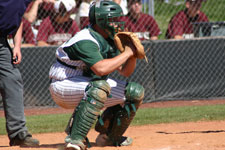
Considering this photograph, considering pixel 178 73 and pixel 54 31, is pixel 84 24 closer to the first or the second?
pixel 54 31

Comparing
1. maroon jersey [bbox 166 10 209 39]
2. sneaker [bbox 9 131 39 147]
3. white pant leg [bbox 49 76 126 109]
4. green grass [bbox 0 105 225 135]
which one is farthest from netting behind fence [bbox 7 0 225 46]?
white pant leg [bbox 49 76 126 109]

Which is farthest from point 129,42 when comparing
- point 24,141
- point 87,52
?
point 24,141

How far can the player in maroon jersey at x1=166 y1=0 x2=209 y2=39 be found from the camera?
347 inches

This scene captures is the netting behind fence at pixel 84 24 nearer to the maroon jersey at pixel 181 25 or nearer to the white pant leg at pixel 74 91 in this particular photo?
the maroon jersey at pixel 181 25

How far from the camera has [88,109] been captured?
379 centimetres

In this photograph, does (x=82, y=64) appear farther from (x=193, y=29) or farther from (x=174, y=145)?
(x=193, y=29)

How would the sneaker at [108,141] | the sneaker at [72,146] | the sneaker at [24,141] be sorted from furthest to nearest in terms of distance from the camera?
the sneaker at [24,141], the sneaker at [108,141], the sneaker at [72,146]

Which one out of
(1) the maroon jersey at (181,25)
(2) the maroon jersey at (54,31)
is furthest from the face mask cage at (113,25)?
(1) the maroon jersey at (181,25)

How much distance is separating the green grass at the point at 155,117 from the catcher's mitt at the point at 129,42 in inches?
93.2

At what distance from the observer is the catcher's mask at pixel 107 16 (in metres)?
4.12

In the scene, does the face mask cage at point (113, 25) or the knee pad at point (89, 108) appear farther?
the face mask cage at point (113, 25)

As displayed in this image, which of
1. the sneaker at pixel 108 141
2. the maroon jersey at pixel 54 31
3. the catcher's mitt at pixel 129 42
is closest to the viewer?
the catcher's mitt at pixel 129 42

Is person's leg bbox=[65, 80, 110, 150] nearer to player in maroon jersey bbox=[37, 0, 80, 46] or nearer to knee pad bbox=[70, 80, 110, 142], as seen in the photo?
knee pad bbox=[70, 80, 110, 142]

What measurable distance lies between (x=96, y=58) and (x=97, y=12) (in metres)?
0.58
